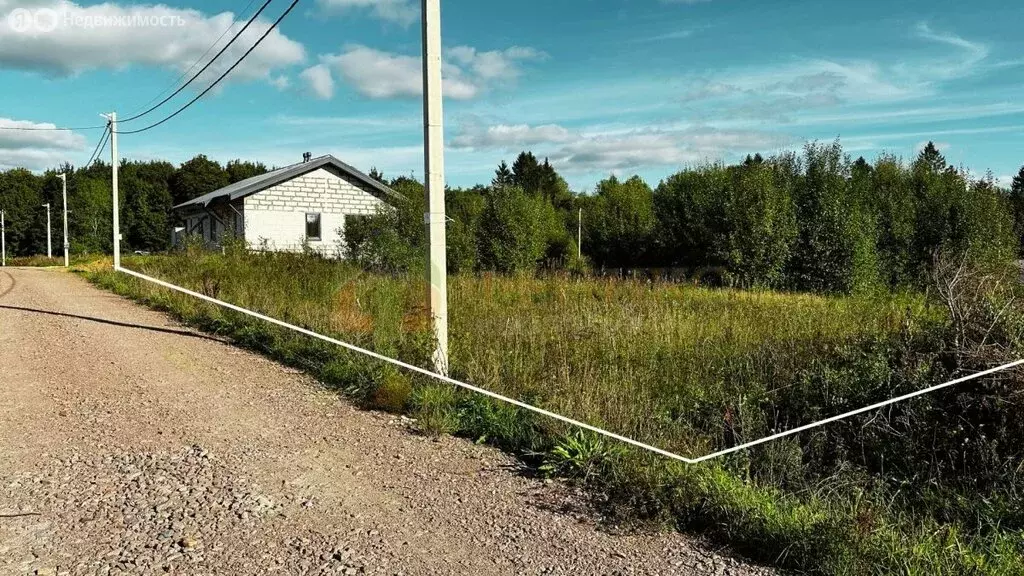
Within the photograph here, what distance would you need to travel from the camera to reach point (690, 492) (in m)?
4.04

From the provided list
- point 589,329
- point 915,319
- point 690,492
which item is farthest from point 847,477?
point 589,329

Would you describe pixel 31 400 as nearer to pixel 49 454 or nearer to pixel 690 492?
pixel 49 454

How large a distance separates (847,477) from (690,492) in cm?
174

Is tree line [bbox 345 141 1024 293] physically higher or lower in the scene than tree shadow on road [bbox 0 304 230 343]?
higher

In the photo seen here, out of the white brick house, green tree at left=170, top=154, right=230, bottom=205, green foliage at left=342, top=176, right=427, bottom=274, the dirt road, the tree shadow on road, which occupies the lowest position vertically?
the dirt road

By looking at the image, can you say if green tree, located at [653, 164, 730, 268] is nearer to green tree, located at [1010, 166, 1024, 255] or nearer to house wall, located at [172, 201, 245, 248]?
green tree, located at [1010, 166, 1024, 255]

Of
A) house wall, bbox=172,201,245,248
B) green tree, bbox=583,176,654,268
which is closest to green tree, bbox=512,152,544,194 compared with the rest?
green tree, bbox=583,176,654,268

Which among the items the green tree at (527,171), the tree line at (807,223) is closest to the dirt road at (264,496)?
the tree line at (807,223)

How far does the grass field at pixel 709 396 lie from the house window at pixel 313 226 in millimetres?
18857

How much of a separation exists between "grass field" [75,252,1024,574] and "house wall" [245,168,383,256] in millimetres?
17925

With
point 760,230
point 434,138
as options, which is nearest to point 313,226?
point 760,230

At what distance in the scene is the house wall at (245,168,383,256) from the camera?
1144 inches

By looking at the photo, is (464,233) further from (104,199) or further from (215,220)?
(104,199)

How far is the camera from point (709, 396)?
6.52 metres
